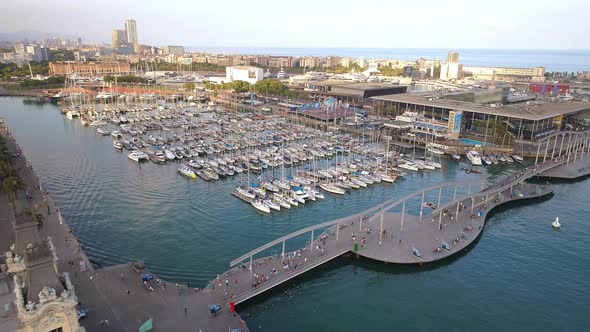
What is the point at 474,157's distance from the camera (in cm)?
6219

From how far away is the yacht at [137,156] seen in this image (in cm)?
5797

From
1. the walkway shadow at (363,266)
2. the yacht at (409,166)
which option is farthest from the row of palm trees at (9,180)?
the yacht at (409,166)

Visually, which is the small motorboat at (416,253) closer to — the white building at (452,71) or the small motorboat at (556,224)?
the small motorboat at (556,224)

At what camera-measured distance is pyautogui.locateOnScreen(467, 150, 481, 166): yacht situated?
6122 cm

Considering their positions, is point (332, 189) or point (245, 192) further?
point (332, 189)

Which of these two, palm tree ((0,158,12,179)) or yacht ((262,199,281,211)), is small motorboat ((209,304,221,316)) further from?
palm tree ((0,158,12,179))

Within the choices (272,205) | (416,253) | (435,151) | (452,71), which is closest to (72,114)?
(272,205)

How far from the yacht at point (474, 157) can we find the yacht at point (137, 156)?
48.8 m

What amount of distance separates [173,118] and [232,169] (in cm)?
3803

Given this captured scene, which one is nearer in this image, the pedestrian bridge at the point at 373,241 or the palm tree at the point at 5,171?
the pedestrian bridge at the point at 373,241

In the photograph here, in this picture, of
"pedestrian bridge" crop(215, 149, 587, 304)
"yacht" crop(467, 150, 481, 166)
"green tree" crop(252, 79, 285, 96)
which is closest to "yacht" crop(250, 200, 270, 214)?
"pedestrian bridge" crop(215, 149, 587, 304)

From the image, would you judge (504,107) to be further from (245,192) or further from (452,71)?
(452,71)

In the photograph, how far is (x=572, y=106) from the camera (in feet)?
280

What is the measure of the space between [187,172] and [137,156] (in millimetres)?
11147
